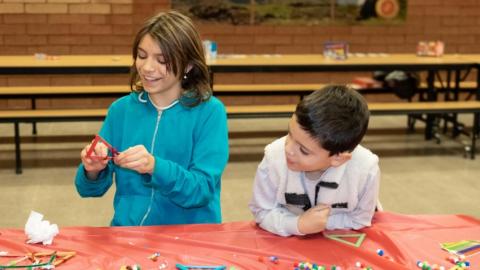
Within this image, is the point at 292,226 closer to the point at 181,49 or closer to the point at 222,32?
the point at 181,49

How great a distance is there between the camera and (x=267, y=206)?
Result: 6.32 ft

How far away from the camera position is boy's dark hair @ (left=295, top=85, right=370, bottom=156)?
1.71m

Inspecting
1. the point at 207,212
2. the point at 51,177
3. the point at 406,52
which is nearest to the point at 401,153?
the point at 406,52

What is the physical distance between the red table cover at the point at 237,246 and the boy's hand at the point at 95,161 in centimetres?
21

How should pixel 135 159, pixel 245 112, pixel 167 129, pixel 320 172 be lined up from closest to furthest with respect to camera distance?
pixel 135 159, pixel 320 172, pixel 167 129, pixel 245 112

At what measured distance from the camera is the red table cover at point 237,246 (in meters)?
1.68

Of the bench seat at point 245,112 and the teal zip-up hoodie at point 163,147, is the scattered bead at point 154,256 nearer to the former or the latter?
the teal zip-up hoodie at point 163,147

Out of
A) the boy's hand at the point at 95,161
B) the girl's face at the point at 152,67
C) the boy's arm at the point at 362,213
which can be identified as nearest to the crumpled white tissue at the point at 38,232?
the boy's hand at the point at 95,161

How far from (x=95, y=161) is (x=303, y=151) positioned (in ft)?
2.07

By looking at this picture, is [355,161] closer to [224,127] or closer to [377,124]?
[224,127]

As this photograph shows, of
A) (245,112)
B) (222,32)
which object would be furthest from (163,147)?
(222,32)

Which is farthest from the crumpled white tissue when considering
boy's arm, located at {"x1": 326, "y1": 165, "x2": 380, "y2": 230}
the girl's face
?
boy's arm, located at {"x1": 326, "y1": 165, "x2": 380, "y2": 230}

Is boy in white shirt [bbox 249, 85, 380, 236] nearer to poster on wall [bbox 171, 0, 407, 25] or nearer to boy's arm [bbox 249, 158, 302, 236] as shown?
boy's arm [bbox 249, 158, 302, 236]

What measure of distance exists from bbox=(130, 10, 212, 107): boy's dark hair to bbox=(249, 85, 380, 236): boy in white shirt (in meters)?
0.41
